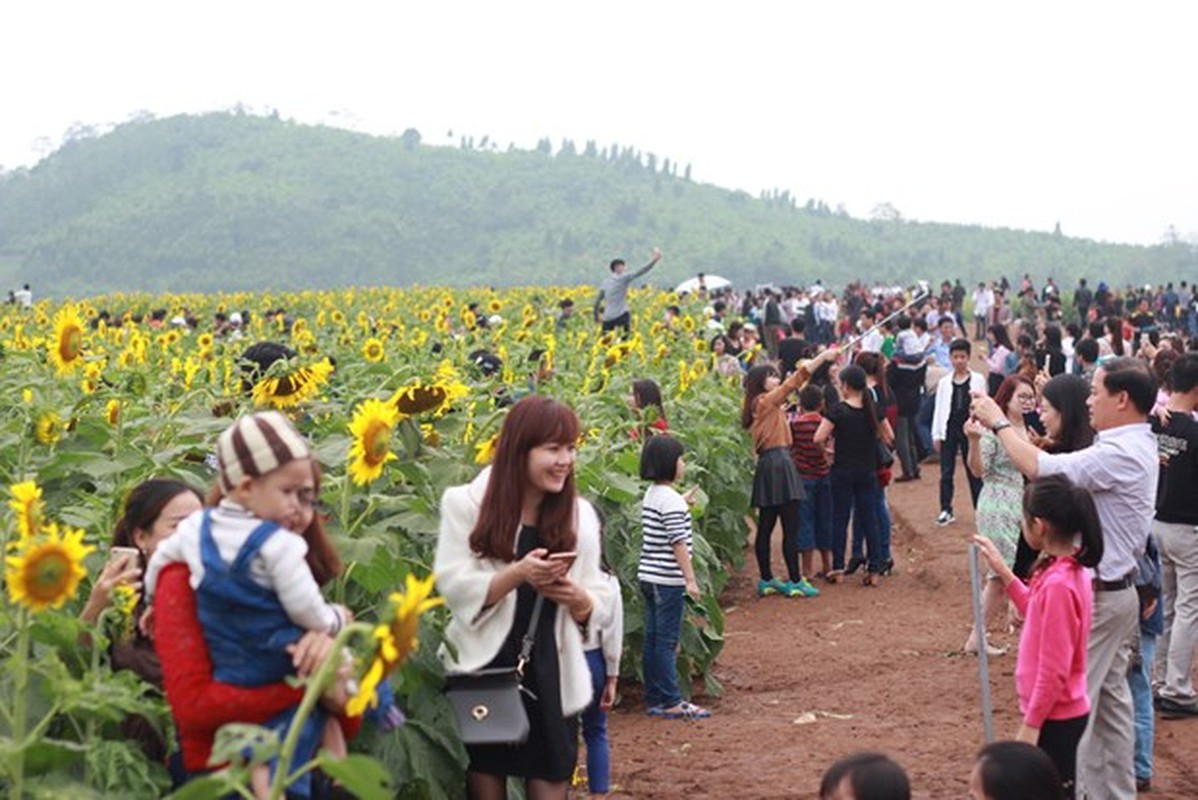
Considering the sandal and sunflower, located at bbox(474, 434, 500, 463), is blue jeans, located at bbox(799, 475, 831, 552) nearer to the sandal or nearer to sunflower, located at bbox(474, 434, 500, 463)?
the sandal

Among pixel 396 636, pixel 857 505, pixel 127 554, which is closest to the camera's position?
pixel 396 636

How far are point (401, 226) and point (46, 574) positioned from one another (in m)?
98.9

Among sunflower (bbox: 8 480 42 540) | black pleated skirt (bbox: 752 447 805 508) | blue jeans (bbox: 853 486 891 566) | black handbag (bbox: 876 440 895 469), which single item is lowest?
blue jeans (bbox: 853 486 891 566)

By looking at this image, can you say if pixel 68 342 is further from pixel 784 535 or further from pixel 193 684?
pixel 784 535

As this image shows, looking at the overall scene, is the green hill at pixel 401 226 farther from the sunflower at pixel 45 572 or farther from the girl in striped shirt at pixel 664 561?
the sunflower at pixel 45 572

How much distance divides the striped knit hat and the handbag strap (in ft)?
4.84

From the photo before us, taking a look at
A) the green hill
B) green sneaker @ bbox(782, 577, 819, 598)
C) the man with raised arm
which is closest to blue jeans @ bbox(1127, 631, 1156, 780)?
green sneaker @ bbox(782, 577, 819, 598)

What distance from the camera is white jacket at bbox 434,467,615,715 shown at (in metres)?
4.36

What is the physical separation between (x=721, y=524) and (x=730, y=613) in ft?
2.03

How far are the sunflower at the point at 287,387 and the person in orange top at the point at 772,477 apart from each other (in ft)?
15.9

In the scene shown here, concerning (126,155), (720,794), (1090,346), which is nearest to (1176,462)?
(720,794)

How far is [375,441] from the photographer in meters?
4.30

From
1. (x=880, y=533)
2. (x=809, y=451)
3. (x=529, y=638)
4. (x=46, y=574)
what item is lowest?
(x=880, y=533)

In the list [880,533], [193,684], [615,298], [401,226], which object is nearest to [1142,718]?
[193,684]
